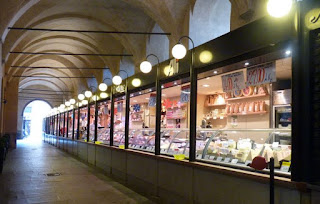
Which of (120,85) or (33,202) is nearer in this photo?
(33,202)

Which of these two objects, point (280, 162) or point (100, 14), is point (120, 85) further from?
point (280, 162)

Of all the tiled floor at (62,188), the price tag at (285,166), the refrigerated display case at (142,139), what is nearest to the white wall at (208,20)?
the refrigerated display case at (142,139)

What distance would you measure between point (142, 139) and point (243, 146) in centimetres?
375

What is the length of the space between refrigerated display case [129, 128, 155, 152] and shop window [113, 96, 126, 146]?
2.57 ft

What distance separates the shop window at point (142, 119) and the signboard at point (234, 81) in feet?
9.46

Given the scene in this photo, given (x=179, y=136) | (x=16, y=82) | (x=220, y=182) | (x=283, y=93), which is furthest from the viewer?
(x=16, y=82)

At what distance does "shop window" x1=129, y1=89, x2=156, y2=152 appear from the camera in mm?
8508

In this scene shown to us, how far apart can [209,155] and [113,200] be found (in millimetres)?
2401

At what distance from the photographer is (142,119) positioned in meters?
11.1

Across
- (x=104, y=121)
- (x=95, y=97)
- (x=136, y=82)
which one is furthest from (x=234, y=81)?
(x=95, y=97)

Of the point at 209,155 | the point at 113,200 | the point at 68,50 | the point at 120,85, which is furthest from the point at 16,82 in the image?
the point at 209,155

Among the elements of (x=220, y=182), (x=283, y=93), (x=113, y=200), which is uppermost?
(x=283, y=93)

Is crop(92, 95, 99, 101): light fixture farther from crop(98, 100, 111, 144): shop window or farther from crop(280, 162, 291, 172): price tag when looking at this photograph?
crop(280, 162, 291, 172): price tag

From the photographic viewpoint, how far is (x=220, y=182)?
5.11 meters
